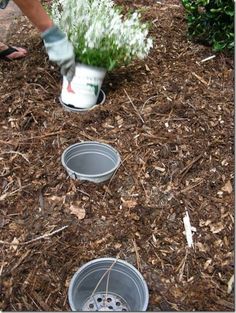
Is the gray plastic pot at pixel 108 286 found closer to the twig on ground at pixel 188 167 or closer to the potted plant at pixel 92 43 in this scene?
the twig on ground at pixel 188 167

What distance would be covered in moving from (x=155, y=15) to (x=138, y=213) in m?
1.75

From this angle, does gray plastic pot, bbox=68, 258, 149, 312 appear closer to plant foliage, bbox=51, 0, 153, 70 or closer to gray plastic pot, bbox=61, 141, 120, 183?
gray plastic pot, bbox=61, 141, 120, 183

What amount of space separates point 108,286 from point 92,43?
1.17m

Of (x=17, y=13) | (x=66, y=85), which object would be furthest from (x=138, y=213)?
(x=17, y=13)

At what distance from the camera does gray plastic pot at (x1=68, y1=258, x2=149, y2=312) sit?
5.38ft

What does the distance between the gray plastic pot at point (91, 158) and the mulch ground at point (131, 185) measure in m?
0.07

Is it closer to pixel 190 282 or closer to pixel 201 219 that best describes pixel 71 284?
pixel 190 282

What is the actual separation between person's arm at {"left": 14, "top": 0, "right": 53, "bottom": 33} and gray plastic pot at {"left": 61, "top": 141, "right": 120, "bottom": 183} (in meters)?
0.57

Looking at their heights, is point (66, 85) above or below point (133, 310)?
above

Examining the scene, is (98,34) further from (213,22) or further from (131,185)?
(213,22)

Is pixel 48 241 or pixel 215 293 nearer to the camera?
pixel 215 293

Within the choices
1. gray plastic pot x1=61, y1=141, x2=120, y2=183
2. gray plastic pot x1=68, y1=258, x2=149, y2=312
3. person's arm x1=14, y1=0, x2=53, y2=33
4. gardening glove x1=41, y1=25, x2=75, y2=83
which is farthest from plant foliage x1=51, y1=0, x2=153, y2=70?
gray plastic pot x1=68, y1=258, x2=149, y2=312

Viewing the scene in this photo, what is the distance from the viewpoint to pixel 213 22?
271 cm

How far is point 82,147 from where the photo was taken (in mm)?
2084
